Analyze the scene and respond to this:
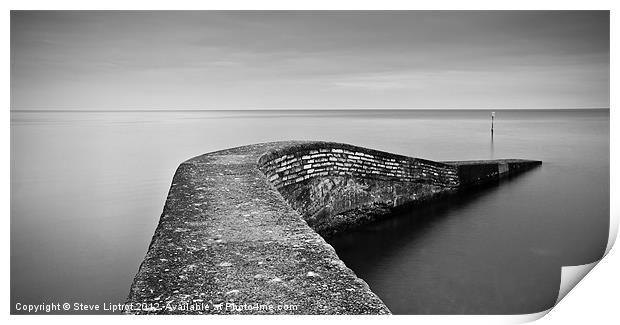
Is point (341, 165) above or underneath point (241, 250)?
above

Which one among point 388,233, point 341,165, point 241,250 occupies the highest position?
point 341,165

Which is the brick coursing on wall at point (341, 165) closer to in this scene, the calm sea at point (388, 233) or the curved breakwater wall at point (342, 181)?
the curved breakwater wall at point (342, 181)

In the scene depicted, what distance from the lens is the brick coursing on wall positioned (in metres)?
4.91

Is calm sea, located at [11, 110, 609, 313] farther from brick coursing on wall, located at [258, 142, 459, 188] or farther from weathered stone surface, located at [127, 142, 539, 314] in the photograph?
weathered stone surface, located at [127, 142, 539, 314]

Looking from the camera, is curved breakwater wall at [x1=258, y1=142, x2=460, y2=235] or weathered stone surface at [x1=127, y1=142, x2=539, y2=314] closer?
weathered stone surface at [x1=127, y1=142, x2=539, y2=314]

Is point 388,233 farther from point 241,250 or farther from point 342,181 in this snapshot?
point 241,250

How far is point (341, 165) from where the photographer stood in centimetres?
561

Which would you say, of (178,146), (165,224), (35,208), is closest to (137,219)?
(35,208)

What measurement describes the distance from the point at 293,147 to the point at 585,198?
2.96 m

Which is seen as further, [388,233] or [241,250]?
[388,233]

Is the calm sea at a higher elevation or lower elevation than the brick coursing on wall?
lower

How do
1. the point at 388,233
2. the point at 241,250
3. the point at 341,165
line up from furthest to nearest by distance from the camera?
1. the point at 341,165
2. the point at 388,233
3. the point at 241,250

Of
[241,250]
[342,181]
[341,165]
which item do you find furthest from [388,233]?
[241,250]

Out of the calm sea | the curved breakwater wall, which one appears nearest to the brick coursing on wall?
the curved breakwater wall
